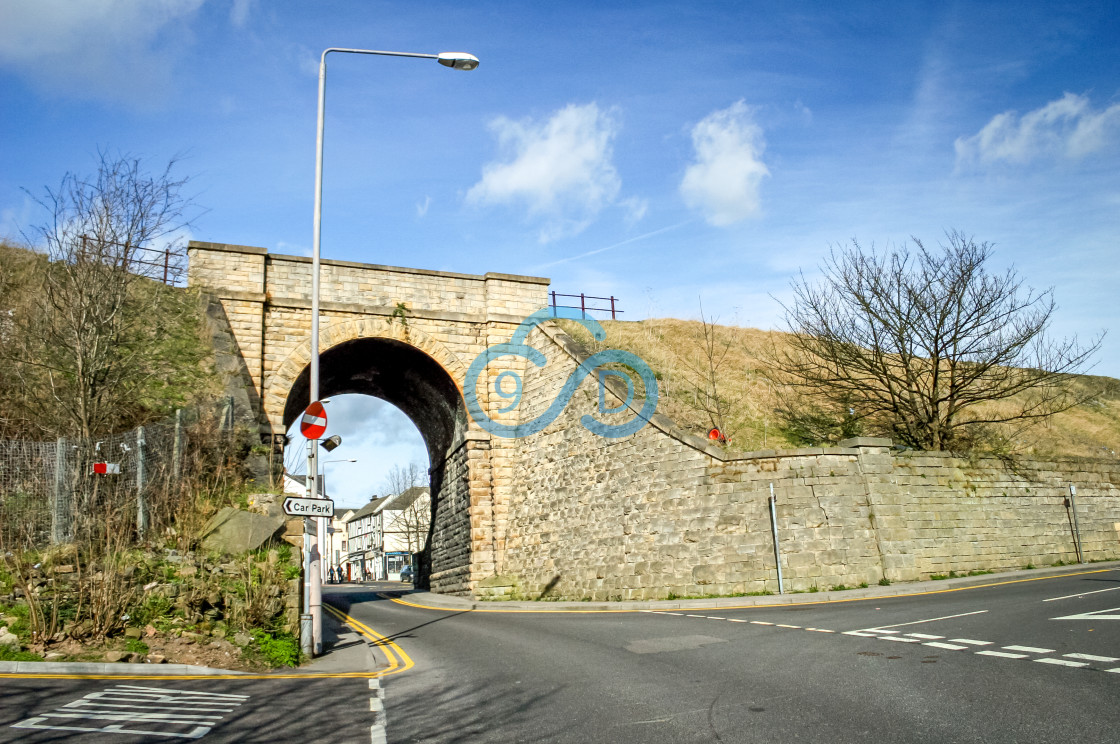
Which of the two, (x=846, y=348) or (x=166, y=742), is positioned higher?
(x=846, y=348)

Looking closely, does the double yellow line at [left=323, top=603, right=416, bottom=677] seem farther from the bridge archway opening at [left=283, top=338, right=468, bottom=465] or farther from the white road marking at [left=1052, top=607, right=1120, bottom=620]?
the white road marking at [left=1052, top=607, right=1120, bottom=620]

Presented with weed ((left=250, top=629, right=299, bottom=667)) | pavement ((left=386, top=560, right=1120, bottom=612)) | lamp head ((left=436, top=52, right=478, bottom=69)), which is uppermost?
lamp head ((left=436, top=52, right=478, bottom=69))

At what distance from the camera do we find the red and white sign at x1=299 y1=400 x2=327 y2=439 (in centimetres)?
1158

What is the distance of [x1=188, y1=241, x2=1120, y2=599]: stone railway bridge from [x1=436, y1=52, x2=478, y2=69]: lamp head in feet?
33.7

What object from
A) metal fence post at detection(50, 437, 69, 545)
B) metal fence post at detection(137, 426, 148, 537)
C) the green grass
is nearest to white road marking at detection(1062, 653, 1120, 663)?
the green grass

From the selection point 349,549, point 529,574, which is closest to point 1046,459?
point 529,574

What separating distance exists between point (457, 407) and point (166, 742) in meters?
18.9

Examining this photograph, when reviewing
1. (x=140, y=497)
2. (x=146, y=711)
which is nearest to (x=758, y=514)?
(x=140, y=497)

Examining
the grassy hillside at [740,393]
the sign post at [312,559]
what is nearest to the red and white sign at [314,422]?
the sign post at [312,559]

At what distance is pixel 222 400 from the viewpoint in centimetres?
1844

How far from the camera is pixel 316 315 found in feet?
42.9

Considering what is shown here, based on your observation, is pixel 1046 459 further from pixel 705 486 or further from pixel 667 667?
pixel 667 667

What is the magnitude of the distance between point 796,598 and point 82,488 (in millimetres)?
14000

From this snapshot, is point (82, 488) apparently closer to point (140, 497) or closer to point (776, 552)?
point (140, 497)
